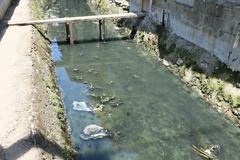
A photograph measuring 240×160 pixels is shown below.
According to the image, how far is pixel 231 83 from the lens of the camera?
1508 centimetres

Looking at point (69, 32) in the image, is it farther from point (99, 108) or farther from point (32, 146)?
point (32, 146)

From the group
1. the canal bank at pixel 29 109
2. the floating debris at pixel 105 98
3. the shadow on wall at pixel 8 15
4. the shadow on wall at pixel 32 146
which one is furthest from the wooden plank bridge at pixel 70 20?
the shadow on wall at pixel 32 146

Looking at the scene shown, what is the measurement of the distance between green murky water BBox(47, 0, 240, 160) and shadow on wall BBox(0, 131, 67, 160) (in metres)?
1.49

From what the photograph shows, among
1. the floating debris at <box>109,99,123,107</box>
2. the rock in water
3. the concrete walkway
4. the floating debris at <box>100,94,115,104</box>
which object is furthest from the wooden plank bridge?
the floating debris at <box>109,99,123,107</box>

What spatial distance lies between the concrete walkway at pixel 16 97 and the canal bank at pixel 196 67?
881 cm

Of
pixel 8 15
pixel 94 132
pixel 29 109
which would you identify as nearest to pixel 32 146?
pixel 29 109

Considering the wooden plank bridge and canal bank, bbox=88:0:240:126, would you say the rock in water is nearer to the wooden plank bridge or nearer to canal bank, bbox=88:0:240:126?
canal bank, bbox=88:0:240:126

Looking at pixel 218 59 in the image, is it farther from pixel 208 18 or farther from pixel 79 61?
pixel 79 61

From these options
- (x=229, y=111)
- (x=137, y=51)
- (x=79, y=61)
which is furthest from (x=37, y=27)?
(x=229, y=111)

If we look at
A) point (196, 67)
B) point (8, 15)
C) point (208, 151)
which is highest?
point (8, 15)

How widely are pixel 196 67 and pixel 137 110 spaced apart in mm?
4857

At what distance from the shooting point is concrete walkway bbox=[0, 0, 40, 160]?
32.1 ft

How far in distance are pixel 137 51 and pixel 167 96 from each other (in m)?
7.52

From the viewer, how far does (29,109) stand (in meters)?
11.8
